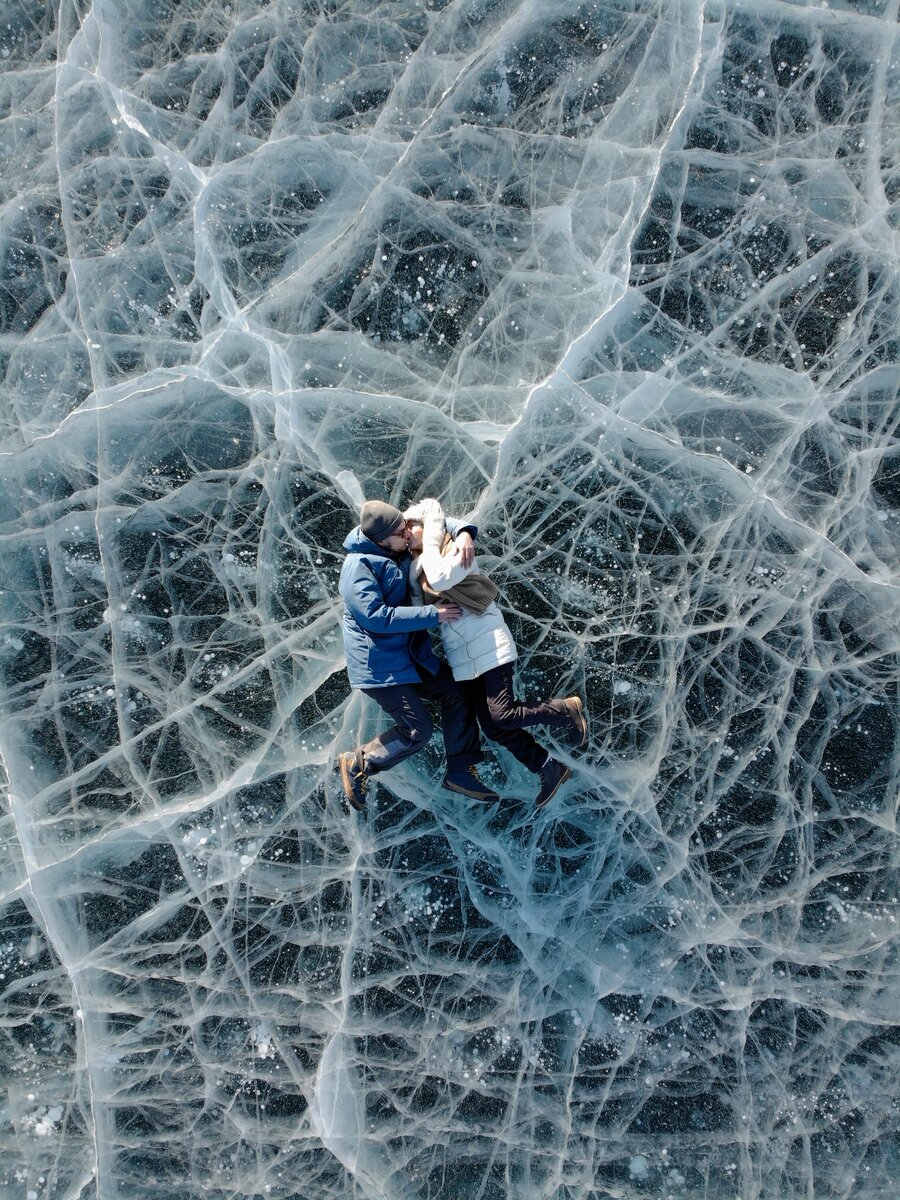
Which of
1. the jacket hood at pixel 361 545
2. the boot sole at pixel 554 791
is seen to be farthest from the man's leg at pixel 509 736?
the jacket hood at pixel 361 545

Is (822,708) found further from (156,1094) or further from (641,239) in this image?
(156,1094)

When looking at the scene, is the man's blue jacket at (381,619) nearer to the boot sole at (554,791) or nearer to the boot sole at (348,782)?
the boot sole at (348,782)

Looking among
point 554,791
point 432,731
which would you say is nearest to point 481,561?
point 432,731

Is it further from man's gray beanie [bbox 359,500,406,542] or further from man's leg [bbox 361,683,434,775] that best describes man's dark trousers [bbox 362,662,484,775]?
man's gray beanie [bbox 359,500,406,542]

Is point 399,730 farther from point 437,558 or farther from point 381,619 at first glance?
point 437,558

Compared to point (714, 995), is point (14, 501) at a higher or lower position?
higher

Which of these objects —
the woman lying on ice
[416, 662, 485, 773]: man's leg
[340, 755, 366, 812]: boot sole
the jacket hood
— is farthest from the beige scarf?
[340, 755, 366, 812]: boot sole

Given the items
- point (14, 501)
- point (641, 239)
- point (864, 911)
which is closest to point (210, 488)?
point (14, 501)

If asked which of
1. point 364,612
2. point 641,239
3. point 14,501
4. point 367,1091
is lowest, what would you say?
point 367,1091
